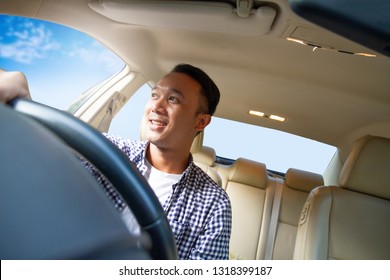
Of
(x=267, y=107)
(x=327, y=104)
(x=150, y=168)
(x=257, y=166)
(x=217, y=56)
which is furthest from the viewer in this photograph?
(x=257, y=166)

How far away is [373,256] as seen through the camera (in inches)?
61.1

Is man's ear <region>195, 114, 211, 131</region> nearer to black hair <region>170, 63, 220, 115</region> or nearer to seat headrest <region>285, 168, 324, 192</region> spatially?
black hair <region>170, 63, 220, 115</region>

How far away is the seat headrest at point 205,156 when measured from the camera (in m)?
2.46

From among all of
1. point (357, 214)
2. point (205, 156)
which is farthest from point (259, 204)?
point (357, 214)

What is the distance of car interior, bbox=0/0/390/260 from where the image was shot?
30 cm

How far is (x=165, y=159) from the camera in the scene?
120 cm

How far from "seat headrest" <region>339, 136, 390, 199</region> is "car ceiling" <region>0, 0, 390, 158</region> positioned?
15.8 inches

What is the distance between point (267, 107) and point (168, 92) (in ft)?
4.25

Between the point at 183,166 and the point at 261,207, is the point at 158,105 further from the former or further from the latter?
the point at 261,207

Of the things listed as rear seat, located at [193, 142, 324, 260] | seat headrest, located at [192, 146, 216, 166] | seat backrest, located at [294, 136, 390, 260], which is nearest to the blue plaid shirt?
seat backrest, located at [294, 136, 390, 260]

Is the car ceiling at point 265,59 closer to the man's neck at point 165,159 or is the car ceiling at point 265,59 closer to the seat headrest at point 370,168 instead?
the seat headrest at point 370,168

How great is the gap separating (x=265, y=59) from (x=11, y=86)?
5.12ft
